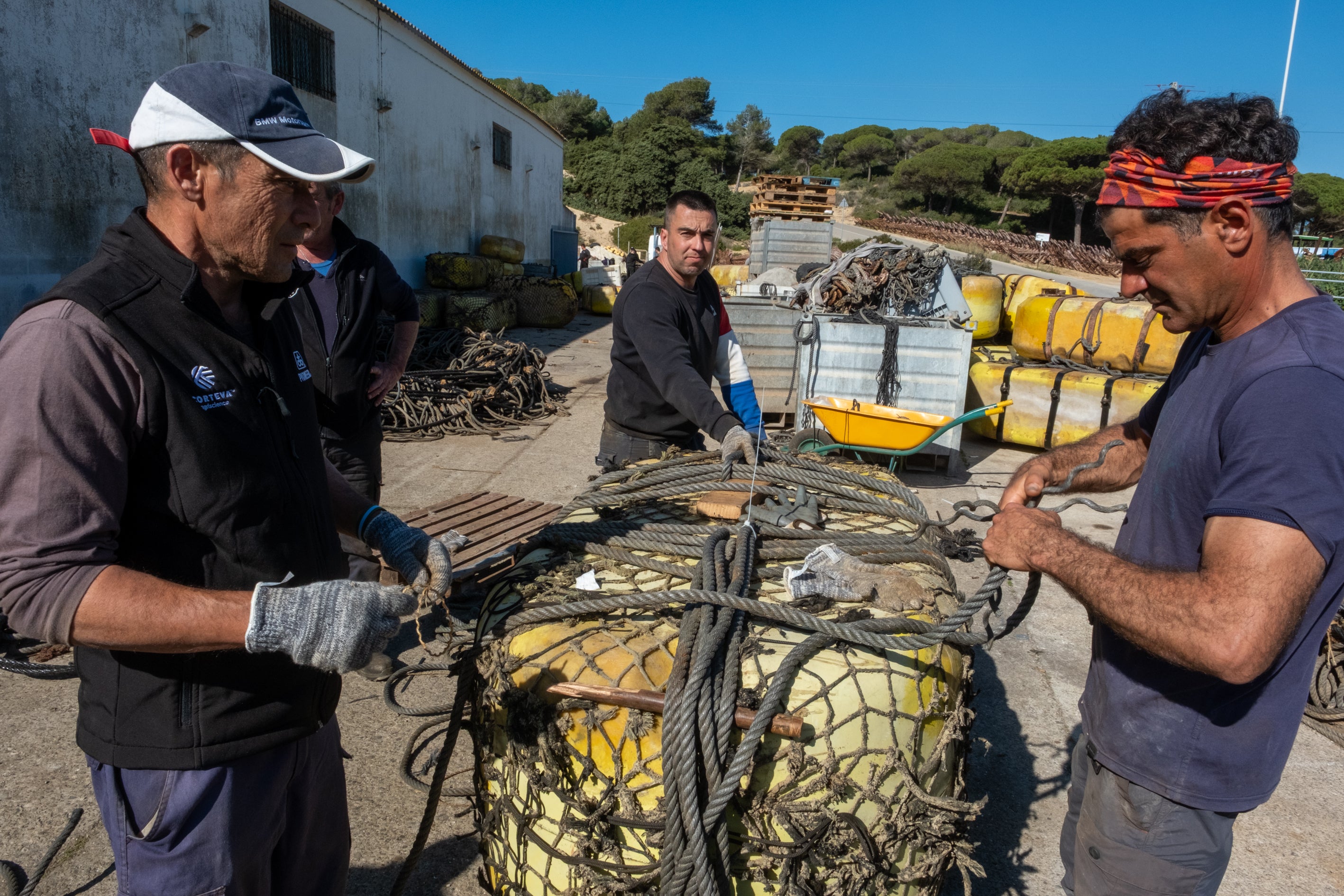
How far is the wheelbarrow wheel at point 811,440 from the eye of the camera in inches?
183

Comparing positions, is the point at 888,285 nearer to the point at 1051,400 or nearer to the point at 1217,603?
the point at 1051,400

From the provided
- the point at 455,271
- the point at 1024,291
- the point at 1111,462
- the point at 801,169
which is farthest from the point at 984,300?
the point at 801,169

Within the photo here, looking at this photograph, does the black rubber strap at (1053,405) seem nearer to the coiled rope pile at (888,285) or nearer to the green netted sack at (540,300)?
the coiled rope pile at (888,285)

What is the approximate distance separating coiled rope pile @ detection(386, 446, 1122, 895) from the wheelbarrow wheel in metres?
2.15

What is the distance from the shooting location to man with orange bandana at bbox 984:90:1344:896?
3.94 ft

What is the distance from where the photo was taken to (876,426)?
19.9 ft

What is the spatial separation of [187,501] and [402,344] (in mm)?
2494

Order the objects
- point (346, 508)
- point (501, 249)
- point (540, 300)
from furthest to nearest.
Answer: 1. point (501, 249)
2. point (540, 300)
3. point (346, 508)

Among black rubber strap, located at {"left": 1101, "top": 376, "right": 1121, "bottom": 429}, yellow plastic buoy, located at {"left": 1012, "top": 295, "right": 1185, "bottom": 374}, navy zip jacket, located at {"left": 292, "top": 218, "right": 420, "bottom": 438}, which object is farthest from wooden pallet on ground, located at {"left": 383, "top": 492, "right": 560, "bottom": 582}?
yellow plastic buoy, located at {"left": 1012, "top": 295, "right": 1185, "bottom": 374}

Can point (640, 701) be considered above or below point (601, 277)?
below

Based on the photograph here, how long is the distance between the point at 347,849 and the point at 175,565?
918 millimetres

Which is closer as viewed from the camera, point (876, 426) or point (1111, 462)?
point (1111, 462)

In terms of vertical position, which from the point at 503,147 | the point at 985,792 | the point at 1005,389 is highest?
the point at 503,147

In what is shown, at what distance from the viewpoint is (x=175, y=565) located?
4.33 feet
